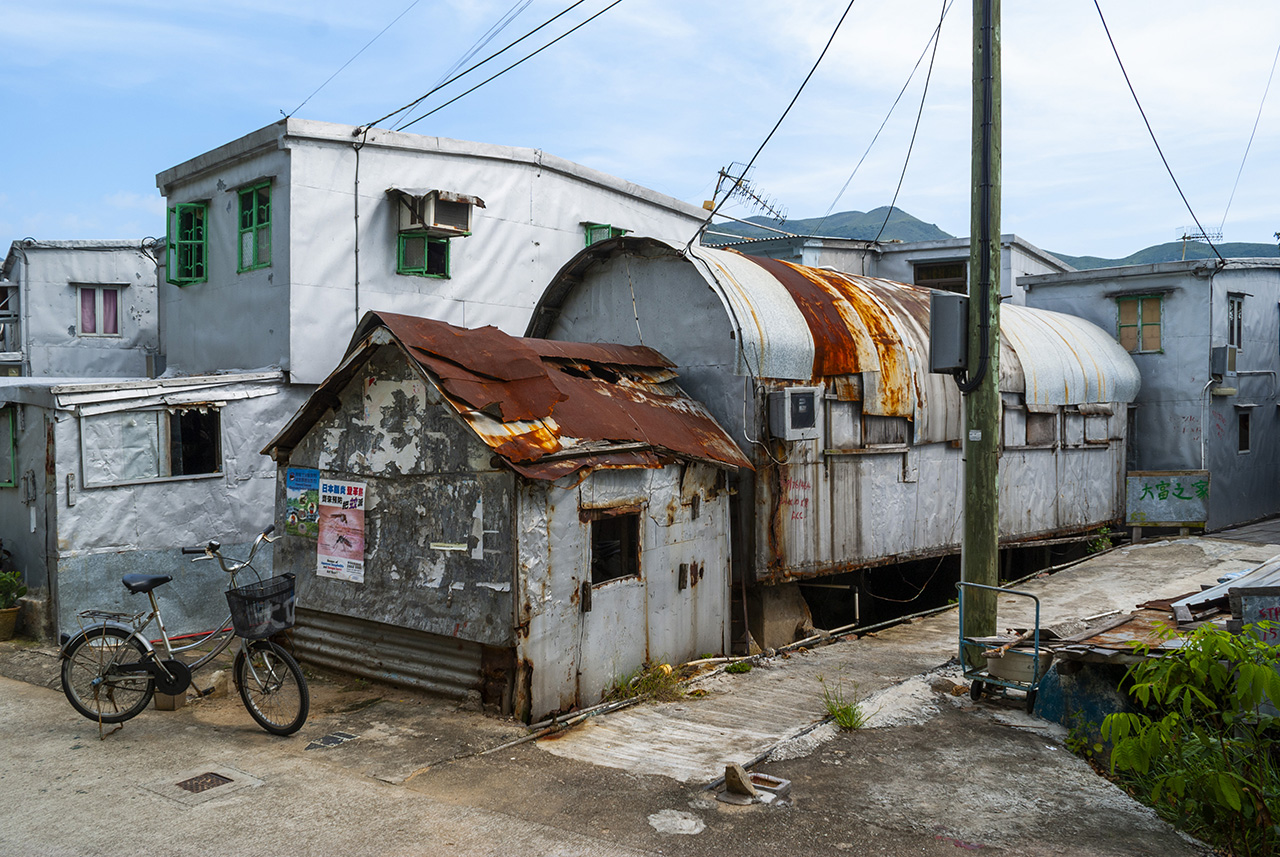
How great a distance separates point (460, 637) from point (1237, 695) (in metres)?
5.22

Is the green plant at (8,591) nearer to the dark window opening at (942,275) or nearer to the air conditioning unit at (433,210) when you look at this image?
the air conditioning unit at (433,210)

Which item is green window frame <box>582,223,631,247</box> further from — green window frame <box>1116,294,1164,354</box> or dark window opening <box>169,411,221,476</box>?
green window frame <box>1116,294,1164,354</box>

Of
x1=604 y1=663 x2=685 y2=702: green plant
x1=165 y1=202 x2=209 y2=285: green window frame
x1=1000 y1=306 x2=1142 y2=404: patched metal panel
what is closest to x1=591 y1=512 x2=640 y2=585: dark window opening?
x1=604 y1=663 x2=685 y2=702: green plant

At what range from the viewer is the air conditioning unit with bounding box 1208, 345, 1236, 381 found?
17.4 m

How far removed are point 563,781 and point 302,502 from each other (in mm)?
4167

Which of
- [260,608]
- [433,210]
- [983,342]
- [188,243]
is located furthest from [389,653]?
[188,243]

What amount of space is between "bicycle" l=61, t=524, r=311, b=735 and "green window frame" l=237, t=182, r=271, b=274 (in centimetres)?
701

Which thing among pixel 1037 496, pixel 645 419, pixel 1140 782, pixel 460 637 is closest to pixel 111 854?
pixel 460 637

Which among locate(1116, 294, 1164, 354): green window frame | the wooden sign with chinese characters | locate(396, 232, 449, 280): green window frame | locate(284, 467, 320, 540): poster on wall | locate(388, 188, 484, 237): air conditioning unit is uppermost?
locate(388, 188, 484, 237): air conditioning unit

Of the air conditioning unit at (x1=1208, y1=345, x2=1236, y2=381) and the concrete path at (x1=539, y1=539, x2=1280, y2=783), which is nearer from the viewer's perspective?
the concrete path at (x1=539, y1=539, x2=1280, y2=783)

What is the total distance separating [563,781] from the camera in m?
5.94

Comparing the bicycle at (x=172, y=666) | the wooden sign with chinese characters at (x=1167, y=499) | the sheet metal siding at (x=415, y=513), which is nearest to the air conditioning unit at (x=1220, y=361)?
the wooden sign with chinese characters at (x=1167, y=499)

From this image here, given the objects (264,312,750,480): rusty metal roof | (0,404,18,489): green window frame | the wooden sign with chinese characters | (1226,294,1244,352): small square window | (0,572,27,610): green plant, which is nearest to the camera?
(264,312,750,480): rusty metal roof

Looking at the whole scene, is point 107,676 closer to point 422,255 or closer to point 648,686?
point 648,686
